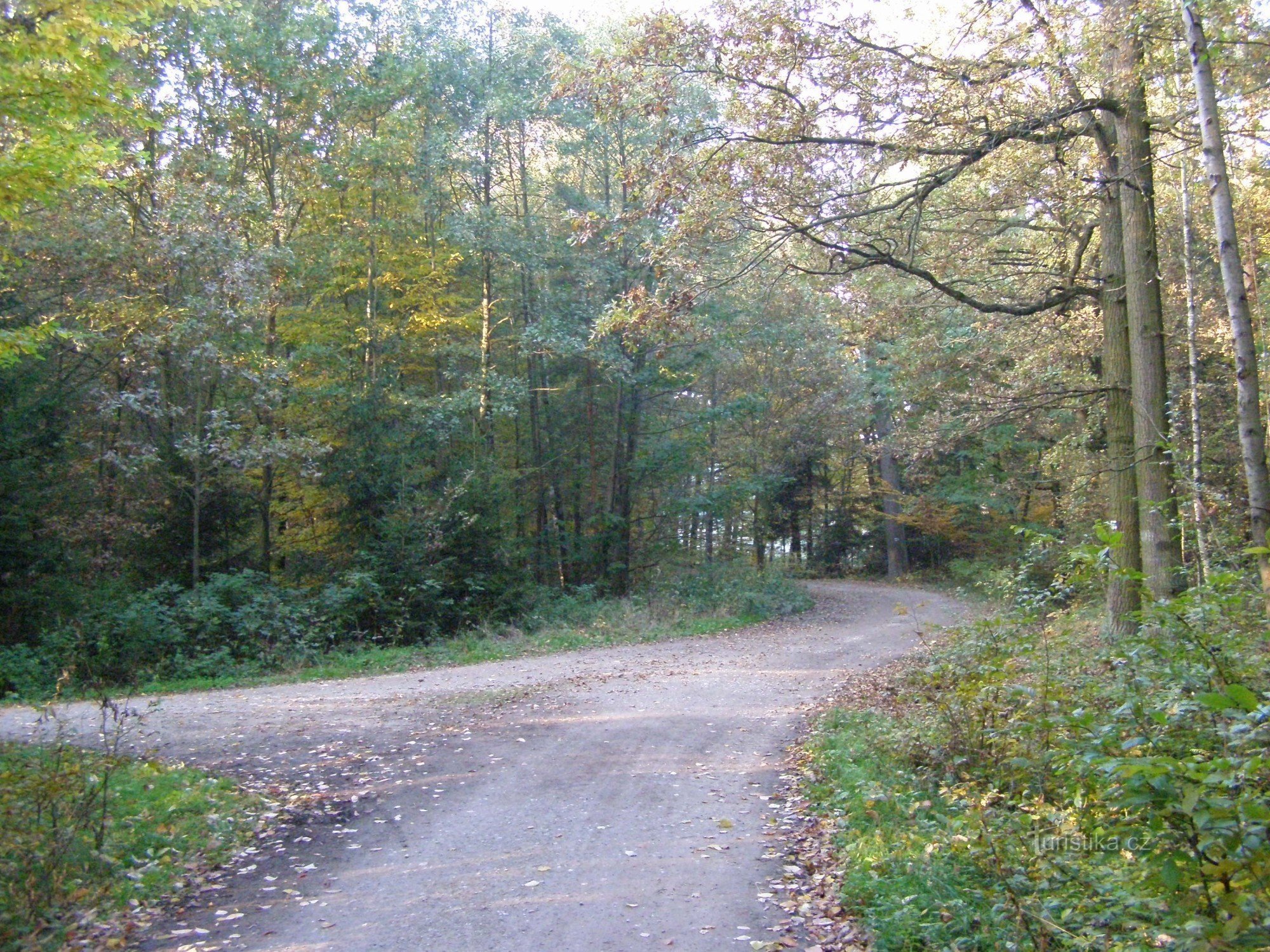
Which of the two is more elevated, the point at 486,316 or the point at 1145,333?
the point at 486,316

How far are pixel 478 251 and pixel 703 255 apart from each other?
13.5 metres

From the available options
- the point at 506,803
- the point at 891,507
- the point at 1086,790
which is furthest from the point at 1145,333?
the point at 891,507

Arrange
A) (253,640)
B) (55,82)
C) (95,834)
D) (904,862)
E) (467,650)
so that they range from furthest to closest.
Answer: (467,650)
(253,640)
(55,82)
(95,834)
(904,862)

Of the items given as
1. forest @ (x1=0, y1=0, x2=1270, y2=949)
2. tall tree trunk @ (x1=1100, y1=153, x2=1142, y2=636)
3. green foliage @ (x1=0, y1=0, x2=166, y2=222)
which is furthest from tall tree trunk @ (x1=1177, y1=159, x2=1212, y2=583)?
green foliage @ (x1=0, y1=0, x2=166, y2=222)

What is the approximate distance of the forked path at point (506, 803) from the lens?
486cm

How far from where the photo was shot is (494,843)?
6117 millimetres

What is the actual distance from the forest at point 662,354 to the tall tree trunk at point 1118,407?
0.06 metres

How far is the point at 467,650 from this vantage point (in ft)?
52.5


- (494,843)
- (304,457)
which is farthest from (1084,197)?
(304,457)

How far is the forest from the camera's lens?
6051 millimetres

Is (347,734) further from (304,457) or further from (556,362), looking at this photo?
(556,362)

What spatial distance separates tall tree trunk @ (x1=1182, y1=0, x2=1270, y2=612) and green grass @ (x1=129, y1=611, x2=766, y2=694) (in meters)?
11.3

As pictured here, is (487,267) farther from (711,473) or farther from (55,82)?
(55,82)

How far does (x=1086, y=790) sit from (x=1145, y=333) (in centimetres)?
682
